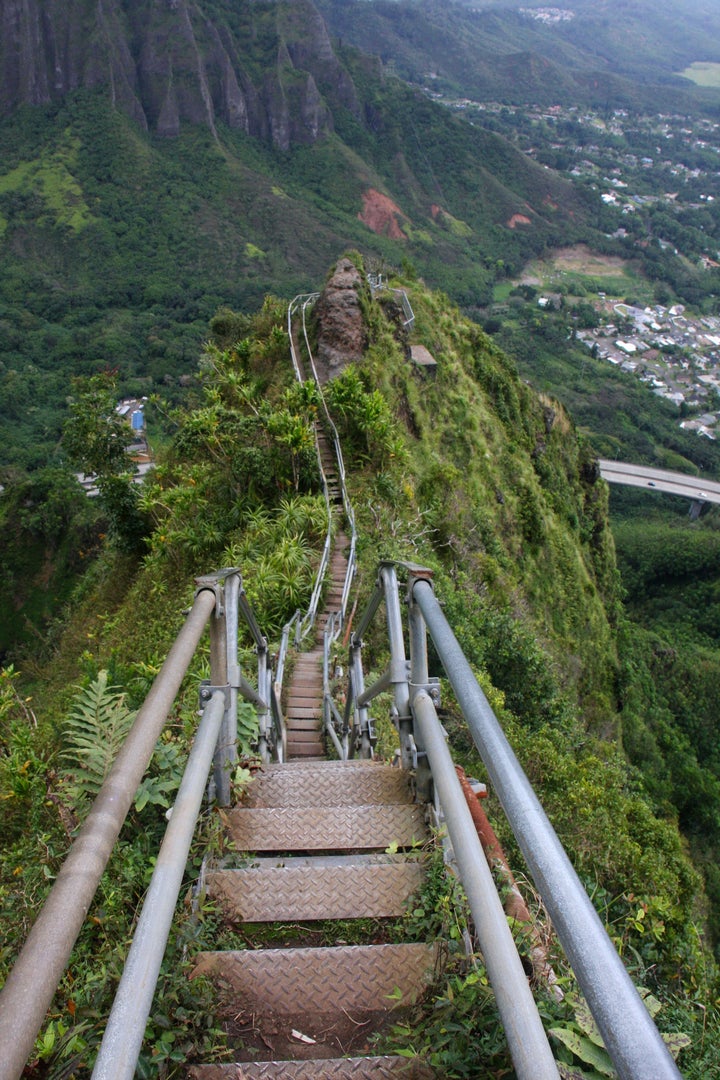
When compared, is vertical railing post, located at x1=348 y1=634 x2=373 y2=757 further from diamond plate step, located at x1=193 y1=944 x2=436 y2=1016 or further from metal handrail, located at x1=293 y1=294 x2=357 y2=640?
metal handrail, located at x1=293 y1=294 x2=357 y2=640

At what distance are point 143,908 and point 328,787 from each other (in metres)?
2.49

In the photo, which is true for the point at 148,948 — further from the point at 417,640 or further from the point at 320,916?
the point at 417,640

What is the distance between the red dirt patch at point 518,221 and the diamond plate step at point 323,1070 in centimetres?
14948

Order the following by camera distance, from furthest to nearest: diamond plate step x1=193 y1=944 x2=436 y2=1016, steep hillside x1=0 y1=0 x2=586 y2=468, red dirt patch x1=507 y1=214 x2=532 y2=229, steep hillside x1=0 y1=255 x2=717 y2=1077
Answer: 1. red dirt patch x1=507 y1=214 x2=532 y2=229
2. steep hillside x1=0 y1=0 x2=586 y2=468
3. steep hillside x1=0 y1=255 x2=717 y2=1077
4. diamond plate step x1=193 y1=944 x2=436 y2=1016

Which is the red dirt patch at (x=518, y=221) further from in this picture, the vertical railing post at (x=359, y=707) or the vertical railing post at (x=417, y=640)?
the vertical railing post at (x=417, y=640)

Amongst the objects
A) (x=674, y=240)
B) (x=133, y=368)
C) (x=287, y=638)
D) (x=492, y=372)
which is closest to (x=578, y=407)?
(x=133, y=368)

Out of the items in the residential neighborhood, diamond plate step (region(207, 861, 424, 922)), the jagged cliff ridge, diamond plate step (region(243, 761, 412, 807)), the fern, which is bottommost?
the residential neighborhood

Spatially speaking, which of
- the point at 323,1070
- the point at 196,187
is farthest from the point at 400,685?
the point at 196,187

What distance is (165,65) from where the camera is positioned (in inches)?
4577

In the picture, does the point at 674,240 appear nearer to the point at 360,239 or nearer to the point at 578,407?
the point at 360,239

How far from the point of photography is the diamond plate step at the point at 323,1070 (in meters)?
1.89

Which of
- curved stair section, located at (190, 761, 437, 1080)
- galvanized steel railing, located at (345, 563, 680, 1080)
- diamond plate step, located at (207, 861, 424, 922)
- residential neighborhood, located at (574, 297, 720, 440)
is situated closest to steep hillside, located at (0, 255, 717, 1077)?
curved stair section, located at (190, 761, 437, 1080)

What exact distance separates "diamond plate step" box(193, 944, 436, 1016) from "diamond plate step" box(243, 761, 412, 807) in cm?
115

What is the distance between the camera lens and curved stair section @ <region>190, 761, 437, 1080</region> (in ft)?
6.93
